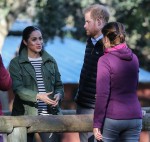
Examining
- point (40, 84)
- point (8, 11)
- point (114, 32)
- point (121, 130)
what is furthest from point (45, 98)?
point (8, 11)

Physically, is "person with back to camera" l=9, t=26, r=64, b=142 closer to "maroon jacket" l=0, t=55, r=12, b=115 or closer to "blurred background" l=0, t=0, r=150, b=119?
"maroon jacket" l=0, t=55, r=12, b=115

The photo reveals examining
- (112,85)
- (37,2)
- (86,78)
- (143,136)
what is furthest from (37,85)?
(37,2)

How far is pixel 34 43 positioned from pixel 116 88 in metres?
1.32

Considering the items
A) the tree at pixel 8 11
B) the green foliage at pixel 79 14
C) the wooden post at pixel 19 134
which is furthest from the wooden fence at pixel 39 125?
the green foliage at pixel 79 14

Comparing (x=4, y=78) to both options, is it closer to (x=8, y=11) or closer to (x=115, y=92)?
(x=115, y=92)

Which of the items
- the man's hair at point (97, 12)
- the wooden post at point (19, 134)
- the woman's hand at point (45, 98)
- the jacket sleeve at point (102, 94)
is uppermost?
the man's hair at point (97, 12)

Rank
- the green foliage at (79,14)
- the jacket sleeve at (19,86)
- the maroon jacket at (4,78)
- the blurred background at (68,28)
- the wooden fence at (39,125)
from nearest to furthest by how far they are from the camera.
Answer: the maroon jacket at (4,78) < the wooden fence at (39,125) < the jacket sleeve at (19,86) < the blurred background at (68,28) < the green foliage at (79,14)

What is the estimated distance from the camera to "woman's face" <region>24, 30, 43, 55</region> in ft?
19.4

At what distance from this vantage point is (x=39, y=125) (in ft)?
17.1

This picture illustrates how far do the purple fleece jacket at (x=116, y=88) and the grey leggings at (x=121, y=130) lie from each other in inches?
1.7

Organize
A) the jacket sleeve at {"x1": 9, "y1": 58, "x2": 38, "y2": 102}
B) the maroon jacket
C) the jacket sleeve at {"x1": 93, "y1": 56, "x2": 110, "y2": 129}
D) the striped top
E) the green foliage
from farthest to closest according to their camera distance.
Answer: the green foliage, the striped top, the jacket sleeve at {"x1": 9, "y1": 58, "x2": 38, "y2": 102}, the maroon jacket, the jacket sleeve at {"x1": 93, "y1": 56, "x2": 110, "y2": 129}

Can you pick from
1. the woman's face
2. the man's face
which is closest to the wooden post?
the woman's face

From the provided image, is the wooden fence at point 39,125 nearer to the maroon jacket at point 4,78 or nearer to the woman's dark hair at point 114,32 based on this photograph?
A: the maroon jacket at point 4,78

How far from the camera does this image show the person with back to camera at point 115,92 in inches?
191
